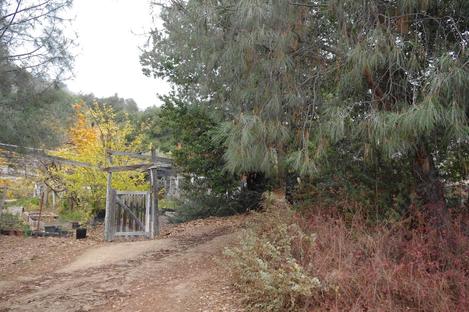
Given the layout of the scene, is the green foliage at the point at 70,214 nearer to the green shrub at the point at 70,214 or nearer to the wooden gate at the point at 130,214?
the green shrub at the point at 70,214

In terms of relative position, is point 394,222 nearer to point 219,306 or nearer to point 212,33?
point 219,306

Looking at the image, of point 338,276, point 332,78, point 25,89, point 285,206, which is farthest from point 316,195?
point 25,89

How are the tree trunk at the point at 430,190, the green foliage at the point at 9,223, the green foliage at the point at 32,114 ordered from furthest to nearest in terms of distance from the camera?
the green foliage at the point at 9,223, the green foliage at the point at 32,114, the tree trunk at the point at 430,190

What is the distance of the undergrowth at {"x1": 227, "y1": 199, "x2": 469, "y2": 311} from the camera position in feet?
13.4

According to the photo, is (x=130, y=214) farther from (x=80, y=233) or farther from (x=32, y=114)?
(x=32, y=114)

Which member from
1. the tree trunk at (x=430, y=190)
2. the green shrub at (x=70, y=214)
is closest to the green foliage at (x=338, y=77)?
the tree trunk at (x=430, y=190)

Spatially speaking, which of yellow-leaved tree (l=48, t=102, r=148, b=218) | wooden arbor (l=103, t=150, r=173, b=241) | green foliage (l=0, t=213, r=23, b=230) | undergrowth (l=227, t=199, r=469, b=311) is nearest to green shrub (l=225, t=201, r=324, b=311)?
undergrowth (l=227, t=199, r=469, b=311)

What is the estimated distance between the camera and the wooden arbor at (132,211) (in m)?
10.5

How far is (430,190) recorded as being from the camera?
5.59m

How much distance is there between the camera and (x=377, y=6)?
16.7ft

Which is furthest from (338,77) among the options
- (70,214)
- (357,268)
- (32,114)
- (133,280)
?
(70,214)

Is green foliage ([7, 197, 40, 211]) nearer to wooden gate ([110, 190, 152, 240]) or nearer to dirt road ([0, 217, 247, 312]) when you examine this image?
wooden gate ([110, 190, 152, 240])

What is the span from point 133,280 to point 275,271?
2.77 metres

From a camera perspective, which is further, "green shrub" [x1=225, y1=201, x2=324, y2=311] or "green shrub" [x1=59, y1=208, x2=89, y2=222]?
"green shrub" [x1=59, y1=208, x2=89, y2=222]
